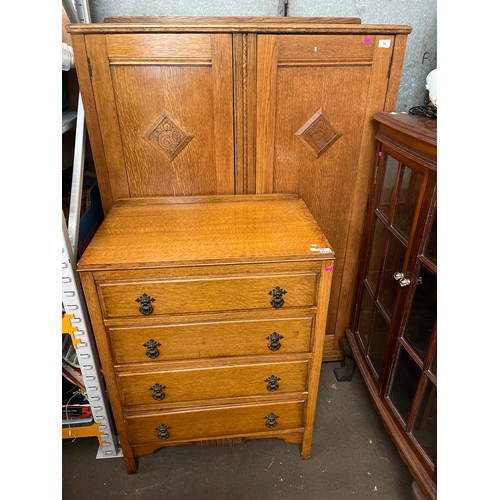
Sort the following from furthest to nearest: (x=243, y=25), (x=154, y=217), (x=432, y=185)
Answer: (x=154, y=217), (x=243, y=25), (x=432, y=185)

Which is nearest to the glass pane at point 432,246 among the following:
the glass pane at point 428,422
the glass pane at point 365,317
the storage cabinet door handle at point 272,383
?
the glass pane at point 428,422

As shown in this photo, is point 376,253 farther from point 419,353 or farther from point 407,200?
point 419,353

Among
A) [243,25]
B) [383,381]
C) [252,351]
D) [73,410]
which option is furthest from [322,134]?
[73,410]

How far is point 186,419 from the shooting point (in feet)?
5.09

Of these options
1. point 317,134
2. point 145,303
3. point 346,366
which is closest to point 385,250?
point 317,134

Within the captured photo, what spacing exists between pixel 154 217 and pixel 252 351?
0.63 meters

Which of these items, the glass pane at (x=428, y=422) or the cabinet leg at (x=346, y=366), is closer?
the glass pane at (x=428, y=422)

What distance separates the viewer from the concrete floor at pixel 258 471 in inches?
63.4

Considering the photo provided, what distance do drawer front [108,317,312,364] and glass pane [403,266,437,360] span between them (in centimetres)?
36

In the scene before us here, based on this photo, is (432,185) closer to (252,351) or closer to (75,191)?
(252,351)

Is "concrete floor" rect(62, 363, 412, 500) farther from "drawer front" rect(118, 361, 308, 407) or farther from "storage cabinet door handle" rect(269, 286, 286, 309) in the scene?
"storage cabinet door handle" rect(269, 286, 286, 309)

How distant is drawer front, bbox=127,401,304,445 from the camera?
1.54 metres

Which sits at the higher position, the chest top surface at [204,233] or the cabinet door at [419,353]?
the chest top surface at [204,233]

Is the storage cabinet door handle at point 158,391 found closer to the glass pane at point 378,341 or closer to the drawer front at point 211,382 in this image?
the drawer front at point 211,382
